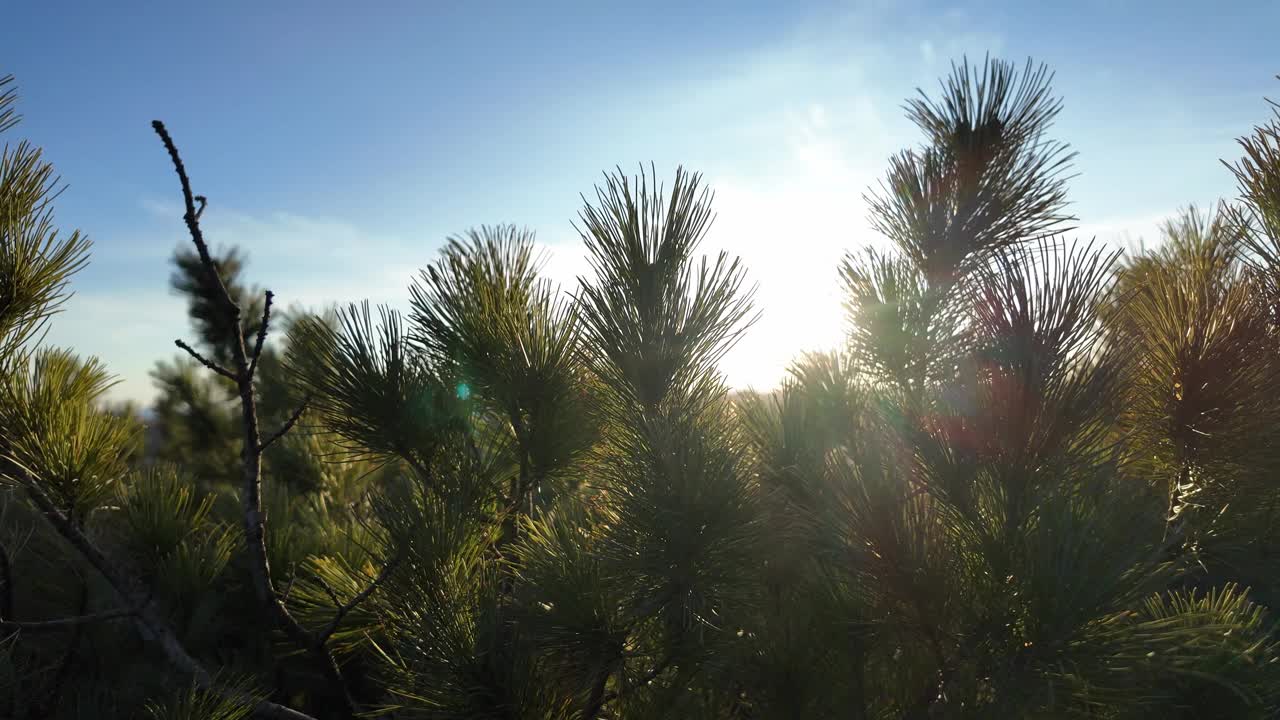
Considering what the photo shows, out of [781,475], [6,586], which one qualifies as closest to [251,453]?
[6,586]

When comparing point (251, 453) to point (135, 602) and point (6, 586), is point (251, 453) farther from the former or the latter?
point (6, 586)

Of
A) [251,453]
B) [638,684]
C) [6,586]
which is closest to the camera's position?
[638,684]

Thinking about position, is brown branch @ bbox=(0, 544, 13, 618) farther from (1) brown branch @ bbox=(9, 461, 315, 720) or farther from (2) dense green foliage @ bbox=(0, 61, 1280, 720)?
(1) brown branch @ bbox=(9, 461, 315, 720)

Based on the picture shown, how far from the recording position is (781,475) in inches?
59.2

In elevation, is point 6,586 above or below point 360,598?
below

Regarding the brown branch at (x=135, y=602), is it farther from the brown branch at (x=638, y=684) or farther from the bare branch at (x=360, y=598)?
the brown branch at (x=638, y=684)

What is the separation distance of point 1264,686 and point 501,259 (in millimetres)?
1537

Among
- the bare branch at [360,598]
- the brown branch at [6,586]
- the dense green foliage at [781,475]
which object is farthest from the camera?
the brown branch at [6,586]

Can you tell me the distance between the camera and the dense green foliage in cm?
92

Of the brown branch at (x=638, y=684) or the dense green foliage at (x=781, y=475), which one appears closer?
the dense green foliage at (x=781, y=475)

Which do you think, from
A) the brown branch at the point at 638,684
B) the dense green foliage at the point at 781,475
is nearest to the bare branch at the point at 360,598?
the dense green foliage at the point at 781,475

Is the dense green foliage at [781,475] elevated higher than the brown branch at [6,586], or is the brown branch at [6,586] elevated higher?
the dense green foliage at [781,475]

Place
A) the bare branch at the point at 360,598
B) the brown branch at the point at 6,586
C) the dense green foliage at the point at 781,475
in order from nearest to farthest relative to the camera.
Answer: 1. the dense green foliage at the point at 781,475
2. the bare branch at the point at 360,598
3. the brown branch at the point at 6,586

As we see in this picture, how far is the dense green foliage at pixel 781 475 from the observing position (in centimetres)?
92
